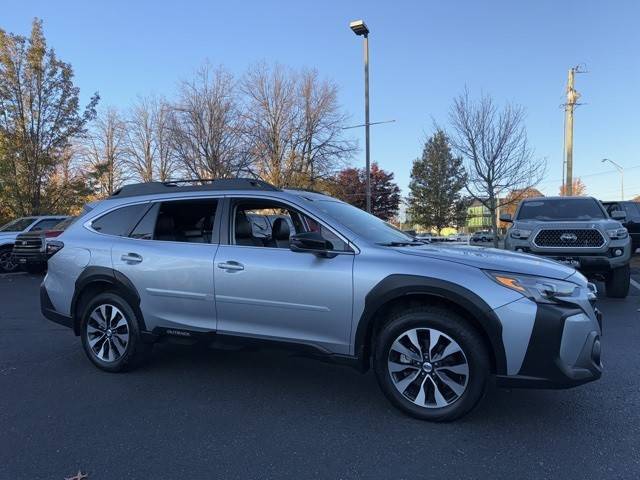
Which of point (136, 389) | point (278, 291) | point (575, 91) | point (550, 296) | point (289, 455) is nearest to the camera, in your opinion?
point (289, 455)

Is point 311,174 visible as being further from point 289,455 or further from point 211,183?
point 289,455

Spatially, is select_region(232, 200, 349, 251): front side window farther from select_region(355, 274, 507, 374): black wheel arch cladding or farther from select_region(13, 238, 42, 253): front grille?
select_region(13, 238, 42, 253): front grille

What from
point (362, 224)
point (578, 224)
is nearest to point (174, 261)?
point (362, 224)

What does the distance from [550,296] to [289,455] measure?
6.61 feet

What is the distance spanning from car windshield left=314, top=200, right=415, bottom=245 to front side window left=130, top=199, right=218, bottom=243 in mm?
1104

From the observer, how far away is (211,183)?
16.0ft

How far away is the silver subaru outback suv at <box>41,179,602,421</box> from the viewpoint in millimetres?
3484

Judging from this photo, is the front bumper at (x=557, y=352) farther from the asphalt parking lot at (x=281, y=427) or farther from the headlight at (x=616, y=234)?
the headlight at (x=616, y=234)

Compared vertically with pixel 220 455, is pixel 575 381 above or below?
above

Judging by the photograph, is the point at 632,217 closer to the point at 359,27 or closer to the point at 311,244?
the point at 359,27

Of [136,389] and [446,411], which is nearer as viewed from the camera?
[446,411]

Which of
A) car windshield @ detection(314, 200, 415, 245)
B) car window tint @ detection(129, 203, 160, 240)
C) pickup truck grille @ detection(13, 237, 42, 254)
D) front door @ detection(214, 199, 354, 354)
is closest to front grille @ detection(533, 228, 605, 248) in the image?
car windshield @ detection(314, 200, 415, 245)

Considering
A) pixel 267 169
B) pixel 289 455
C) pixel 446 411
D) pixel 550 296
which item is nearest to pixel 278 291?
pixel 289 455

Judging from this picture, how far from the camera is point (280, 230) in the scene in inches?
192
